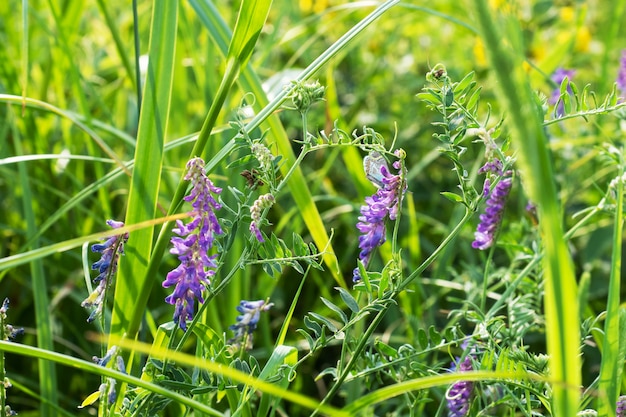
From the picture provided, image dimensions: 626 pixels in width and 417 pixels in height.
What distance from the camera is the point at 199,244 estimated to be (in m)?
0.88

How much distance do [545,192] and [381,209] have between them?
445mm

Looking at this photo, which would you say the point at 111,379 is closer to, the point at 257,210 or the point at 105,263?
the point at 105,263

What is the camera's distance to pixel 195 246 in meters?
0.88

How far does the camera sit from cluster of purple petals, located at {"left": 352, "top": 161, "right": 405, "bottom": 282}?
0.94m

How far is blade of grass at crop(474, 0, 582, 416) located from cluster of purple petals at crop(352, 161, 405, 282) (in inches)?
14.6

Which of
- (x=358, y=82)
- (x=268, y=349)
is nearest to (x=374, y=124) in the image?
(x=358, y=82)

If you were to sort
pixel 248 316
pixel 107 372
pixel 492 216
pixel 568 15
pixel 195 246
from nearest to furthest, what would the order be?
1. pixel 107 372
2. pixel 195 246
3. pixel 248 316
4. pixel 492 216
5. pixel 568 15

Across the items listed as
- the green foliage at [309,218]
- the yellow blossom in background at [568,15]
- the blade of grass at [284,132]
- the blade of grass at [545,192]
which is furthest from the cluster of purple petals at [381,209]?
the yellow blossom in background at [568,15]

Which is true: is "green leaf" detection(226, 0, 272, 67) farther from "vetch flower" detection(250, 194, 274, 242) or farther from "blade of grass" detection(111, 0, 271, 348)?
"vetch flower" detection(250, 194, 274, 242)

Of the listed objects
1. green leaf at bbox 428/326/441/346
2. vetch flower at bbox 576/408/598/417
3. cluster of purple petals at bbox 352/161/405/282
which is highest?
cluster of purple petals at bbox 352/161/405/282

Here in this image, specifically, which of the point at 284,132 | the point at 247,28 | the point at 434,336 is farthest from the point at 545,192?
the point at 284,132

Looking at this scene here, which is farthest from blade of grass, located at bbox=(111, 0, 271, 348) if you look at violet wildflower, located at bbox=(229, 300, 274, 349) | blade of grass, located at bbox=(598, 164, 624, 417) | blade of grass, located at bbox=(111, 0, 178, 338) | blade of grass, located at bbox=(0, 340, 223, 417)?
blade of grass, located at bbox=(598, 164, 624, 417)

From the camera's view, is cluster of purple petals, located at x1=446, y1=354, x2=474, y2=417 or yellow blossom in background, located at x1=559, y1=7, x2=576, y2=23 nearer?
cluster of purple petals, located at x1=446, y1=354, x2=474, y2=417

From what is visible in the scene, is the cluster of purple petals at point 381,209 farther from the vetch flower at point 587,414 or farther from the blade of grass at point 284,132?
the vetch flower at point 587,414
